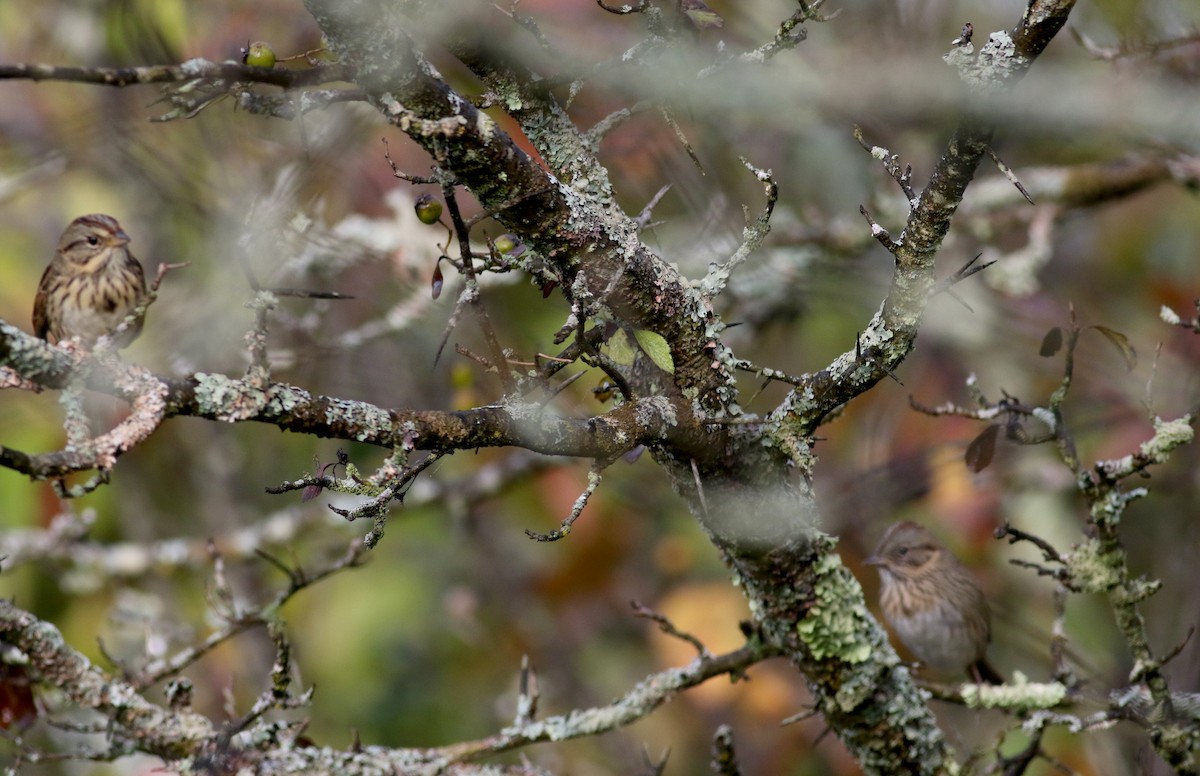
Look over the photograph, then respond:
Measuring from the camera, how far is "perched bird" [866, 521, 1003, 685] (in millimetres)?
4754

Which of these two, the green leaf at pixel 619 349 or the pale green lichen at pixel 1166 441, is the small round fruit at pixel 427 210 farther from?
the pale green lichen at pixel 1166 441

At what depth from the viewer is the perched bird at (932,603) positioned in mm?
4754

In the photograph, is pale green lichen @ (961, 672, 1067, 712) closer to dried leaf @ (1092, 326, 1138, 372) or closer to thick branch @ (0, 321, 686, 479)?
dried leaf @ (1092, 326, 1138, 372)

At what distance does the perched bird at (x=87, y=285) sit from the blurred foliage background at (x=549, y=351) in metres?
0.39

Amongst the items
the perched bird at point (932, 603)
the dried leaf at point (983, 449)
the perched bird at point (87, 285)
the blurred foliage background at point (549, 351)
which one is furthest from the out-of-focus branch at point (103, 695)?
the perched bird at point (932, 603)

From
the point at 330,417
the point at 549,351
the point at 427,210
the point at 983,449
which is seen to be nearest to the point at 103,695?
the point at 330,417

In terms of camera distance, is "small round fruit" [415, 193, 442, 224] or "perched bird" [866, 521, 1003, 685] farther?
"perched bird" [866, 521, 1003, 685]

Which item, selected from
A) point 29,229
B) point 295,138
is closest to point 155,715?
point 295,138

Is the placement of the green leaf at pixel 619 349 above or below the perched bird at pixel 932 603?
below

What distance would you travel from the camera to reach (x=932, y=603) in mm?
4840

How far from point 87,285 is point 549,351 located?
8.44 ft

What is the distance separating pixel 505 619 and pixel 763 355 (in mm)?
2155

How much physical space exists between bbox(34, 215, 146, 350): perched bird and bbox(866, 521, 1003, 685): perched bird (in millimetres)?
3020

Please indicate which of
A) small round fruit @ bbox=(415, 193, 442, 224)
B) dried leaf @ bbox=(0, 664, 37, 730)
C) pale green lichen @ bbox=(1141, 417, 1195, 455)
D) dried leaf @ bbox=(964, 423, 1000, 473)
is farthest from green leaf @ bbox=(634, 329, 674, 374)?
dried leaf @ bbox=(0, 664, 37, 730)
